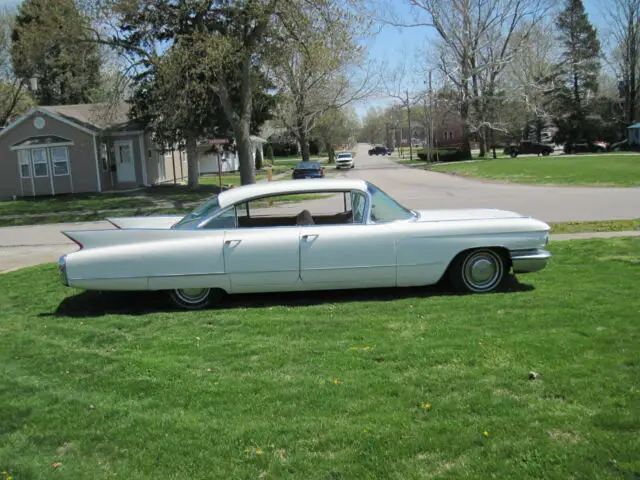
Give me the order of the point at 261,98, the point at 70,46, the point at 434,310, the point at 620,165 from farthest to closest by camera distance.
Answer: the point at 620,165 < the point at 261,98 < the point at 70,46 < the point at 434,310

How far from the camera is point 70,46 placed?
25125mm

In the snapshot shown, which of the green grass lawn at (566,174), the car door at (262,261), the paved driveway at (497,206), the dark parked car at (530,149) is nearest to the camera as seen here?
the car door at (262,261)

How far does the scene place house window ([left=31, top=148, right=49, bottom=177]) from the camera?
104 ft

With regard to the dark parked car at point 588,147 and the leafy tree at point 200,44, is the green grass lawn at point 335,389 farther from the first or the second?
the dark parked car at point 588,147

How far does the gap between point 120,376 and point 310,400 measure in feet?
5.23

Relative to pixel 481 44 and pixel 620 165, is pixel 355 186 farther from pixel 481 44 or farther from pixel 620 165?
pixel 481 44

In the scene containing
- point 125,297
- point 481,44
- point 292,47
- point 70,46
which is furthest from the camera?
point 481,44

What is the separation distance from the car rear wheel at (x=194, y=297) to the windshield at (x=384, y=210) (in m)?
1.94

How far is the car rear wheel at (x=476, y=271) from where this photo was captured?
6.65 meters

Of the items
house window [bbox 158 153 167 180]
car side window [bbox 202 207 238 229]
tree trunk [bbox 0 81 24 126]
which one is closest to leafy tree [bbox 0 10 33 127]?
tree trunk [bbox 0 81 24 126]

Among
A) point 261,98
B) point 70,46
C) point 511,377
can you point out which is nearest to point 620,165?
point 261,98

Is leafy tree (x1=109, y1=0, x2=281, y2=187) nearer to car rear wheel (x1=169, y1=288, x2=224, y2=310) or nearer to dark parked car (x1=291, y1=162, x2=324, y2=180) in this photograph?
dark parked car (x1=291, y1=162, x2=324, y2=180)

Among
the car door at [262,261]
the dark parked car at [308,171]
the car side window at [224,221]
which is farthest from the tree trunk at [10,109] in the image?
the car door at [262,261]

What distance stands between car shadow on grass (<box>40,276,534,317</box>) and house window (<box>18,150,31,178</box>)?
27591 mm
